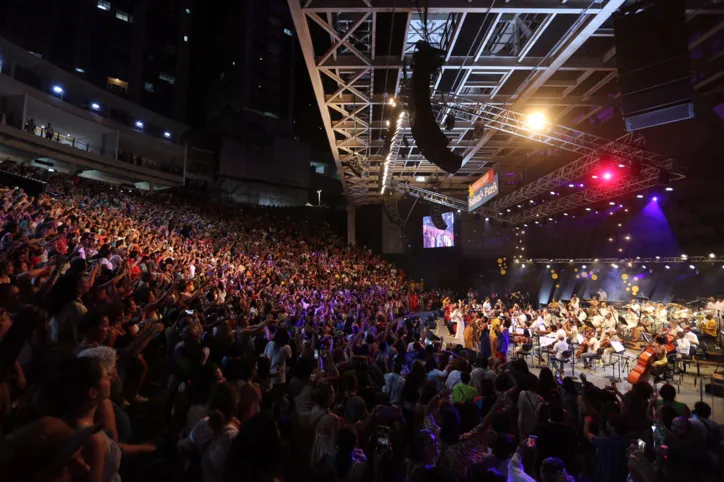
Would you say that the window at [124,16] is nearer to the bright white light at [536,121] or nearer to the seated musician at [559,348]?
the bright white light at [536,121]

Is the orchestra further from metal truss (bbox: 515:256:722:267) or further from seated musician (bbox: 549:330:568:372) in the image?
metal truss (bbox: 515:256:722:267)

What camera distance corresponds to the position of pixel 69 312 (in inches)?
139

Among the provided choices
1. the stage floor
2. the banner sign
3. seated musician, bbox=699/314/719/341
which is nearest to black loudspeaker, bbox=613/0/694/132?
the stage floor

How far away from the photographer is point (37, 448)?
1.44 meters

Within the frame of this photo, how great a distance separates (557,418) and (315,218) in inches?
1177

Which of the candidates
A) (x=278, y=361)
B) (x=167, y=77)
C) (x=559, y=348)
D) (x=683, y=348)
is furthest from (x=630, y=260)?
(x=167, y=77)

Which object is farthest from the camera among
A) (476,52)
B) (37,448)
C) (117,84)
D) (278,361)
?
(117,84)

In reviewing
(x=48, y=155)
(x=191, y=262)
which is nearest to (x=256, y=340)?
(x=191, y=262)

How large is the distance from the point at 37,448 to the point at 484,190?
1346 centimetres

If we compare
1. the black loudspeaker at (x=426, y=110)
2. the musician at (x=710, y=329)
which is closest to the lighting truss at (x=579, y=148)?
the black loudspeaker at (x=426, y=110)

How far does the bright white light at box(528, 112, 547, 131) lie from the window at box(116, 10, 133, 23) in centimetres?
4274

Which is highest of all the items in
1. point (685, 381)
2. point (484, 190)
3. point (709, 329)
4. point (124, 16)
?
point (124, 16)

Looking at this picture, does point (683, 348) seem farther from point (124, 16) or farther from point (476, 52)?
point (124, 16)

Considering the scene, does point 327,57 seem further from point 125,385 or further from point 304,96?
point 304,96
